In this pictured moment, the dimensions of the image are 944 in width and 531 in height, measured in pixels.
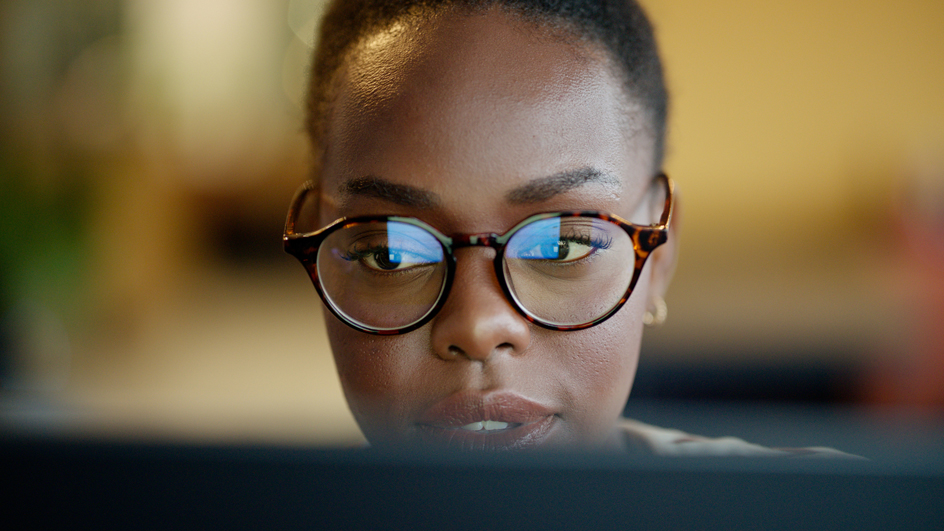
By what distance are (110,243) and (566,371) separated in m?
1.85

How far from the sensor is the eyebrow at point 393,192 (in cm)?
44

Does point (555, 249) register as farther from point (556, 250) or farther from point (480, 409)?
point (480, 409)

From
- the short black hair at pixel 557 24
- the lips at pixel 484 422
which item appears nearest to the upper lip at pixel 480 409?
the lips at pixel 484 422

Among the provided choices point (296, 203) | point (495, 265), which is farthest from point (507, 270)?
point (296, 203)

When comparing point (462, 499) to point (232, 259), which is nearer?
point (462, 499)

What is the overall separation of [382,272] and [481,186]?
102mm

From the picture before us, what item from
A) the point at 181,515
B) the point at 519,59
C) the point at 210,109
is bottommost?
the point at 181,515

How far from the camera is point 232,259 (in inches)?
99.8

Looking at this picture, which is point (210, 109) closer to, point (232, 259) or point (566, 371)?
point (232, 259)

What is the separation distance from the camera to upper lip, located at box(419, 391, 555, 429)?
0.44 m

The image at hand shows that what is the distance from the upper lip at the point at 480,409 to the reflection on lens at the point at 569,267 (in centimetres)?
7

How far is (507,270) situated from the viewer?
43 cm

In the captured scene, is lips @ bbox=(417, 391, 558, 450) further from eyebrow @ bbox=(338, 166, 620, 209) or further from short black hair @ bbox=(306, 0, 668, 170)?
short black hair @ bbox=(306, 0, 668, 170)

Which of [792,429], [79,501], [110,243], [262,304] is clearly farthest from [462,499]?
[262,304]
